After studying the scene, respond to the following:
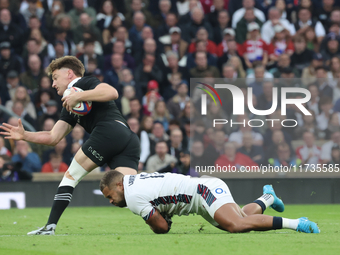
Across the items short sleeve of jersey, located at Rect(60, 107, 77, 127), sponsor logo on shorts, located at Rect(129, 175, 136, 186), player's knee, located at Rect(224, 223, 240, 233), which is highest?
short sleeve of jersey, located at Rect(60, 107, 77, 127)

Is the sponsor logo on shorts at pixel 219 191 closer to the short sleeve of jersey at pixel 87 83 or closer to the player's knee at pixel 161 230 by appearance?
the player's knee at pixel 161 230

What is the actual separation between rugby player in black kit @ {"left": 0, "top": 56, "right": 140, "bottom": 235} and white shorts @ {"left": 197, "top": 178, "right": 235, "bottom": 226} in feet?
3.01

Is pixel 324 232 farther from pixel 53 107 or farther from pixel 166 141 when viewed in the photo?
pixel 53 107

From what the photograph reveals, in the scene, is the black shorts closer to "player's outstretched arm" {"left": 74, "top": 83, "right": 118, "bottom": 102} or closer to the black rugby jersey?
the black rugby jersey

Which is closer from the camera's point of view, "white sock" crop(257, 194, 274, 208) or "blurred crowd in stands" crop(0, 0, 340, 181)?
"white sock" crop(257, 194, 274, 208)

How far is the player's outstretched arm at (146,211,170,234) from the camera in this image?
231 inches

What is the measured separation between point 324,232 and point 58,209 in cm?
305

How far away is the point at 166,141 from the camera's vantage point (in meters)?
12.3

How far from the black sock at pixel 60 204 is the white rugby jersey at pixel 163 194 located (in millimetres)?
929

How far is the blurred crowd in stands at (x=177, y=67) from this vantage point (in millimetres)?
12039

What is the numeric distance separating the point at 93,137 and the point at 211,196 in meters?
1.60

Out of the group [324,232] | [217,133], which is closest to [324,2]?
[217,133]

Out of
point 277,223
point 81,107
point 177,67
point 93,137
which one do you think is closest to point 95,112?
point 81,107

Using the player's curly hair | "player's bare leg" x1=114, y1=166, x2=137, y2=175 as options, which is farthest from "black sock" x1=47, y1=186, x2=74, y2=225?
the player's curly hair
